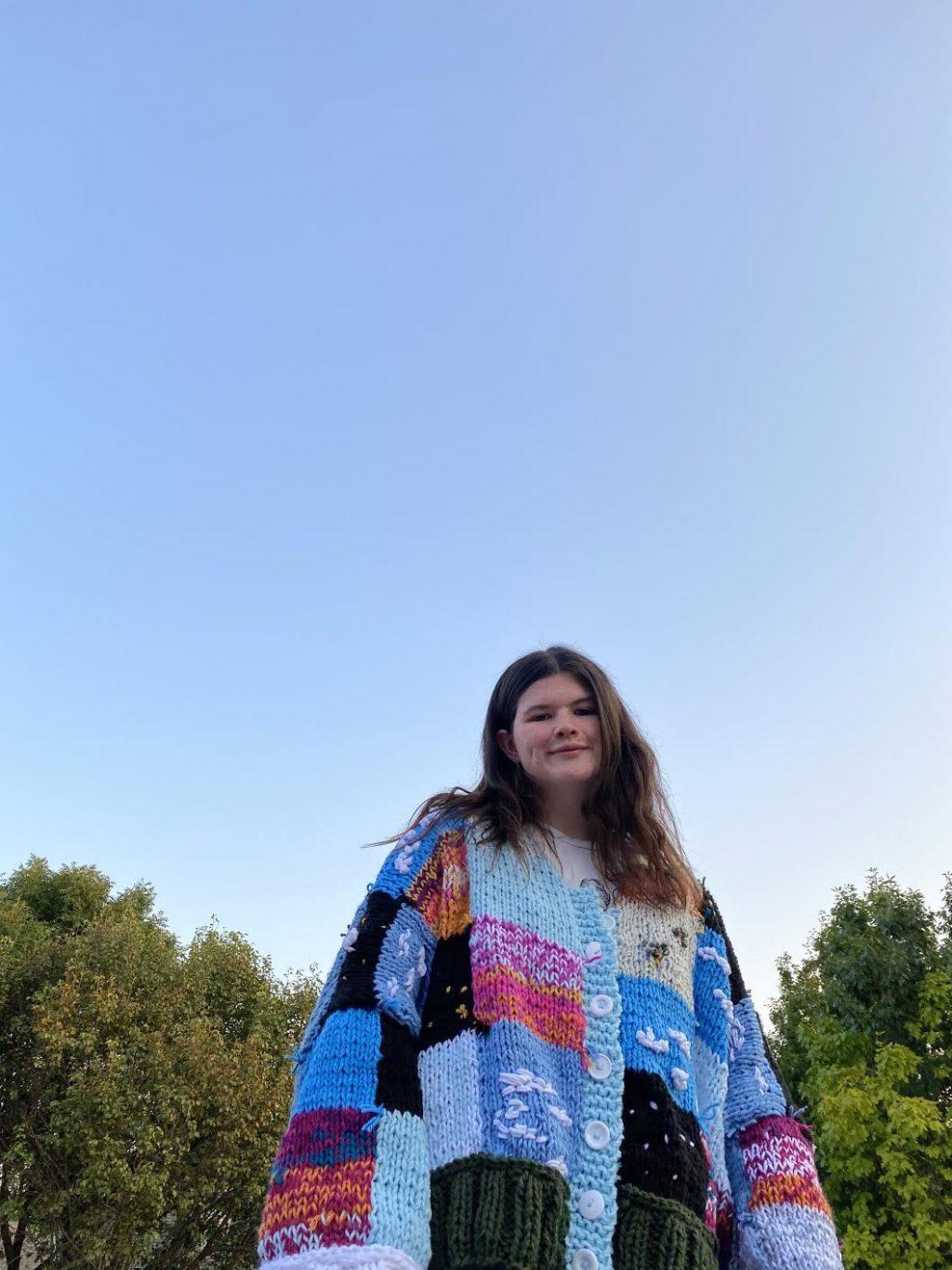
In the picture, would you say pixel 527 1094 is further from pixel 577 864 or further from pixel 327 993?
pixel 577 864

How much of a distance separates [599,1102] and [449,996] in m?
0.36

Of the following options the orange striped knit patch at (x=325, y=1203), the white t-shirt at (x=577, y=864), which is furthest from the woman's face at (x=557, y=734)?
the orange striped knit patch at (x=325, y=1203)

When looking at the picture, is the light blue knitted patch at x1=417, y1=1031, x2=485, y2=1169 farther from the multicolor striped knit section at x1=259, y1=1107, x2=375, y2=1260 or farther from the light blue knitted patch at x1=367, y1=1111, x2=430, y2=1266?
the multicolor striped knit section at x1=259, y1=1107, x2=375, y2=1260

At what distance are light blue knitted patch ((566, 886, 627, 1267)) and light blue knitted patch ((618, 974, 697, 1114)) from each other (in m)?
0.04

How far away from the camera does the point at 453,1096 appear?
68.6 inches

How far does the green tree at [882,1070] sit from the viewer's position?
1005cm

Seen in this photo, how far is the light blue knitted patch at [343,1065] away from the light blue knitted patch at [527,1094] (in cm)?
23

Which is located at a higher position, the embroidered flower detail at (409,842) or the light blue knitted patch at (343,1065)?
the embroidered flower detail at (409,842)

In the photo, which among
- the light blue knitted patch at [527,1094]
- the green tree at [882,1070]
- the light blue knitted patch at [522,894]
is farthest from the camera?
the green tree at [882,1070]

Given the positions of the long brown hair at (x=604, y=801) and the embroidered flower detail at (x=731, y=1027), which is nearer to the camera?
the embroidered flower detail at (x=731, y=1027)

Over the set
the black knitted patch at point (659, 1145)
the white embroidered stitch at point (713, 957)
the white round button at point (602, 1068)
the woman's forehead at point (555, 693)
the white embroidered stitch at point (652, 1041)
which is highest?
the woman's forehead at point (555, 693)

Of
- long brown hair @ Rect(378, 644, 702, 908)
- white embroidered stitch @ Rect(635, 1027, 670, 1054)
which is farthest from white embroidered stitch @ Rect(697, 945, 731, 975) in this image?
white embroidered stitch @ Rect(635, 1027, 670, 1054)

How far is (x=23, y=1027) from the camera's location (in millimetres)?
12969

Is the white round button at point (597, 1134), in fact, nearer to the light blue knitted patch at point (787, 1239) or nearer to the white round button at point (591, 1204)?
the white round button at point (591, 1204)
